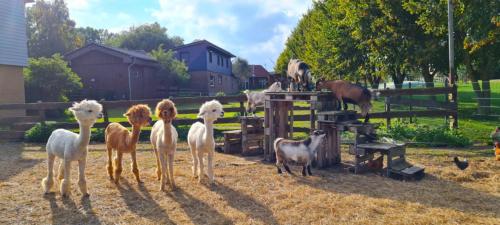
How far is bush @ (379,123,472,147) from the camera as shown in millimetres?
10336

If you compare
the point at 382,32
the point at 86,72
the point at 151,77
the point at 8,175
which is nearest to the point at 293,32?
the point at 151,77

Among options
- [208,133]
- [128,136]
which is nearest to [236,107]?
[208,133]

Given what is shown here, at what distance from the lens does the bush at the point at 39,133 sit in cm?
1294

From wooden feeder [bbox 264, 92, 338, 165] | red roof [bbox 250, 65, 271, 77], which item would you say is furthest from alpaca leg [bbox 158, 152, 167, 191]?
red roof [bbox 250, 65, 271, 77]

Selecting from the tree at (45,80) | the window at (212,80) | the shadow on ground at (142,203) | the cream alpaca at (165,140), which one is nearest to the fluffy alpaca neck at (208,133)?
the cream alpaca at (165,140)

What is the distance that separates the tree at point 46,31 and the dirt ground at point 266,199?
1823 inches

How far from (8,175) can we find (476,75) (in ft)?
63.1

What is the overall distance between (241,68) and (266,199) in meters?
59.7

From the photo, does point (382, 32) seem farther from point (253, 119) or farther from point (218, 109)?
point (218, 109)

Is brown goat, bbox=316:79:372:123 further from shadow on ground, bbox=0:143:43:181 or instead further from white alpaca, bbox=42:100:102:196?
shadow on ground, bbox=0:143:43:181

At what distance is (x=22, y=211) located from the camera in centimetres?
546

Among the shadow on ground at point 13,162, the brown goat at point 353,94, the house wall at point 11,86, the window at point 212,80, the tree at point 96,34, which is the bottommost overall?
the shadow on ground at point 13,162

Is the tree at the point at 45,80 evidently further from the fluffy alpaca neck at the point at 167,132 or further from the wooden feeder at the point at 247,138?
the fluffy alpaca neck at the point at 167,132

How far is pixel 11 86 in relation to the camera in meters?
18.5
